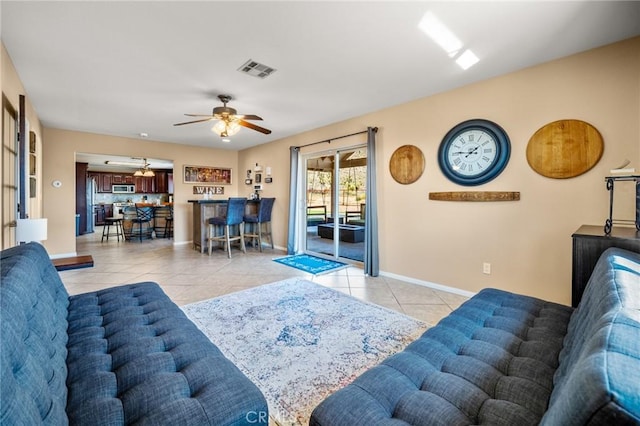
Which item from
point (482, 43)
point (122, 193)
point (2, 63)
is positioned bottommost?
point (122, 193)

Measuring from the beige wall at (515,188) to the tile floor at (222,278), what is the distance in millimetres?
452

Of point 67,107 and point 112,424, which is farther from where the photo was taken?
point 67,107

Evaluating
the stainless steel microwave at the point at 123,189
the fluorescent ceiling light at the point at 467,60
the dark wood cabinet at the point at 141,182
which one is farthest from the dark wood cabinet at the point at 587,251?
the stainless steel microwave at the point at 123,189

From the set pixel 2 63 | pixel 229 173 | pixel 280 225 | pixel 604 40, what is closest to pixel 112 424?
pixel 2 63

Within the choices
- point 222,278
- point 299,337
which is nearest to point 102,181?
point 222,278

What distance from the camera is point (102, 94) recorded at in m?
3.59

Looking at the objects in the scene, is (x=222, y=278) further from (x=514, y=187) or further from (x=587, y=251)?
(x=587, y=251)

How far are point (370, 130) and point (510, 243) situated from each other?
7.48 feet

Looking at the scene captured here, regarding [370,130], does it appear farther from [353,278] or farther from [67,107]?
[67,107]

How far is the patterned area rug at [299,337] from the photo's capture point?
1731mm

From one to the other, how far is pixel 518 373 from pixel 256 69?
120 inches

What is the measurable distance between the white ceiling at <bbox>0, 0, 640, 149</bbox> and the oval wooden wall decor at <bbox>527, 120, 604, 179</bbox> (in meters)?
0.67

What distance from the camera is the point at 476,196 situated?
3217 millimetres

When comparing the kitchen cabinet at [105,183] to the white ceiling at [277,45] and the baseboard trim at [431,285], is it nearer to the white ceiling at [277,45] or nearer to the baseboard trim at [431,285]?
the white ceiling at [277,45]
